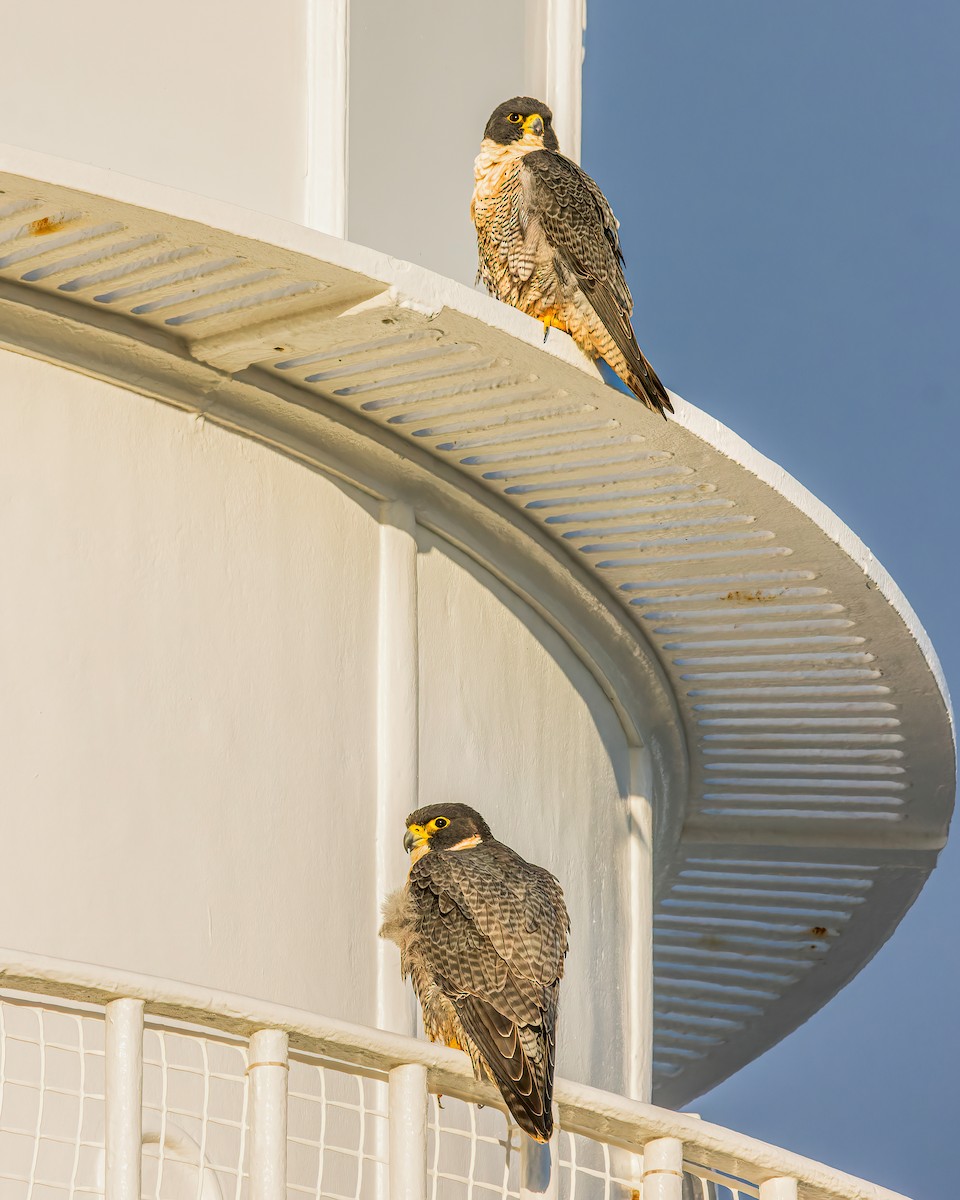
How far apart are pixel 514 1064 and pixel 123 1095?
1.51 metres

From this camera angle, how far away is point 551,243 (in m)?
7.52

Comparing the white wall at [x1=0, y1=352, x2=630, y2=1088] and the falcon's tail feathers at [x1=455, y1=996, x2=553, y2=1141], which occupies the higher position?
the white wall at [x1=0, y1=352, x2=630, y2=1088]

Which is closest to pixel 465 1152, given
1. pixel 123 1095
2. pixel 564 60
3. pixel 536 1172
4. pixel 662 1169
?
pixel 536 1172

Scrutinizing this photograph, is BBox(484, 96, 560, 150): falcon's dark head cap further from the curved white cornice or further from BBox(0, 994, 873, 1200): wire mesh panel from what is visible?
BBox(0, 994, 873, 1200): wire mesh panel

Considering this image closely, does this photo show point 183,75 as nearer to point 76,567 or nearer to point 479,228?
point 479,228

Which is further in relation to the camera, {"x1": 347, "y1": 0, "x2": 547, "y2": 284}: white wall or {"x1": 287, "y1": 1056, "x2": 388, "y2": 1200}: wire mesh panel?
{"x1": 347, "y1": 0, "x2": 547, "y2": 284}: white wall

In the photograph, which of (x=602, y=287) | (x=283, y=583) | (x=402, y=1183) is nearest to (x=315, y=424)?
A: (x=283, y=583)

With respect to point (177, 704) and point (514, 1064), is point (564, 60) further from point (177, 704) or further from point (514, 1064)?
point (514, 1064)

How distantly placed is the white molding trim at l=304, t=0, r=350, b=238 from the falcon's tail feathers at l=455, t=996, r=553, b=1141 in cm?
294

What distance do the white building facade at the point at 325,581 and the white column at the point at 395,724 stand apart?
1cm

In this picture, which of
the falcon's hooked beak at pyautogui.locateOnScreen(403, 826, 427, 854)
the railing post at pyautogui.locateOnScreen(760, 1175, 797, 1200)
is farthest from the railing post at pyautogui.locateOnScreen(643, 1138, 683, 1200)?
the falcon's hooked beak at pyautogui.locateOnScreen(403, 826, 427, 854)

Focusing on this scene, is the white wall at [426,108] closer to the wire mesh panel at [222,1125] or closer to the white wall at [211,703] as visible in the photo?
the white wall at [211,703]

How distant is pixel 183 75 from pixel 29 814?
2.69 metres

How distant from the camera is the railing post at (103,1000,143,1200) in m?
4.37
